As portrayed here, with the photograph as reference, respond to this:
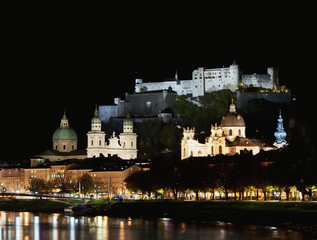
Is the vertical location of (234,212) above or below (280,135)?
below

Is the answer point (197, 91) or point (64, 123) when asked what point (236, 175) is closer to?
point (197, 91)

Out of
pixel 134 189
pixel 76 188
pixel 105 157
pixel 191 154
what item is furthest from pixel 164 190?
pixel 105 157

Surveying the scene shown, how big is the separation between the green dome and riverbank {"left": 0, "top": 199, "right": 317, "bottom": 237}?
41346mm

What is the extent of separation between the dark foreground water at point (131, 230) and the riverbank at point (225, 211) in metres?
1.72

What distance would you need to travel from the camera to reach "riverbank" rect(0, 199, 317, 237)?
2913 inches

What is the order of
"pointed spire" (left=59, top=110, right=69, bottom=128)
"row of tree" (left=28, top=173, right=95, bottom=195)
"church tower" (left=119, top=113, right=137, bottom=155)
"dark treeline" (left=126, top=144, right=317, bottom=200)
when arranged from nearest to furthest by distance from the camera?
1. "dark treeline" (left=126, top=144, right=317, bottom=200)
2. "row of tree" (left=28, top=173, right=95, bottom=195)
3. "church tower" (left=119, top=113, right=137, bottom=155)
4. "pointed spire" (left=59, top=110, right=69, bottom=128)

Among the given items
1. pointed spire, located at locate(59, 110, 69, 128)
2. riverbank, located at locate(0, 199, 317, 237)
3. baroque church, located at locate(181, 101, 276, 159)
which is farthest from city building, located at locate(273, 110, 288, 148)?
pointed spire, located at locate(59, 110, 69, 128)

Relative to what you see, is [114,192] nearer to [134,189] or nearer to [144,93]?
[134,189]

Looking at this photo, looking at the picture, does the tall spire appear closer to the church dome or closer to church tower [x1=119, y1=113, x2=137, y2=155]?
the church dome

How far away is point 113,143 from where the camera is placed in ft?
456

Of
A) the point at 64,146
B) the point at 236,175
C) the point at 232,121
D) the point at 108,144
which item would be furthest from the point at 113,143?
the point at 236,175

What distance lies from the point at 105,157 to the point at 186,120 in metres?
14.4

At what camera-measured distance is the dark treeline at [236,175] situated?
3420 inches

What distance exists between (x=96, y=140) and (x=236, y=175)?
48.0 meters
